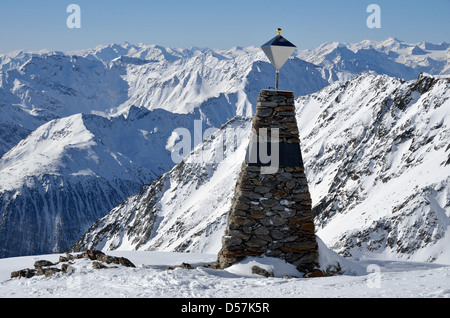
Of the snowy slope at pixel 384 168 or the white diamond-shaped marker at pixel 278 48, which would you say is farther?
the snowy slope at pixel 384 168

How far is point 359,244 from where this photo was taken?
92.8 m

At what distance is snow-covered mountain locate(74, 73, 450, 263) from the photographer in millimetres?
91812

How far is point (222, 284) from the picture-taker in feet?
42.4

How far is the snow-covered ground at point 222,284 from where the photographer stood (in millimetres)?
11648

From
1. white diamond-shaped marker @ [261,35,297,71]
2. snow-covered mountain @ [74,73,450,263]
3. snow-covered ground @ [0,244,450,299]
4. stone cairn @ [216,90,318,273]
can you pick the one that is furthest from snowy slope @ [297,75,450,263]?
white diamond-shaped marker @ [261,35,297,71]

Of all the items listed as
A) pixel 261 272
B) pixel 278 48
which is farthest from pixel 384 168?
pixel 261 272

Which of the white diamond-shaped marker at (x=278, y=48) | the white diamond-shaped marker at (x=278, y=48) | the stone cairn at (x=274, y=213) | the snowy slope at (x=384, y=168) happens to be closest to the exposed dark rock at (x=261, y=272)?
the stone cairn at (x=274, y=213)

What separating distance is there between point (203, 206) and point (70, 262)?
164 m

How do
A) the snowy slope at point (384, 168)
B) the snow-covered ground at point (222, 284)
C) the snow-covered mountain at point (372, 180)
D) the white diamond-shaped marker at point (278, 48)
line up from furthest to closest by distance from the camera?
the snow-covered mountain at point (372, 180)
the snowy slope at point (384, 168)
the white diamond-shaped marker at point (278, 48)
the snow-covered ground at point (222, 284)

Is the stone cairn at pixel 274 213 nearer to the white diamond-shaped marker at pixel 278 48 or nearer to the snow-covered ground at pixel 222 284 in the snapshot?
the snow-covered ground at pixel 222 284

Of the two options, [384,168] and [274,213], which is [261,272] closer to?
[274,213]

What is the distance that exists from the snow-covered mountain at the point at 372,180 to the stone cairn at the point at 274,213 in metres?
76.0
